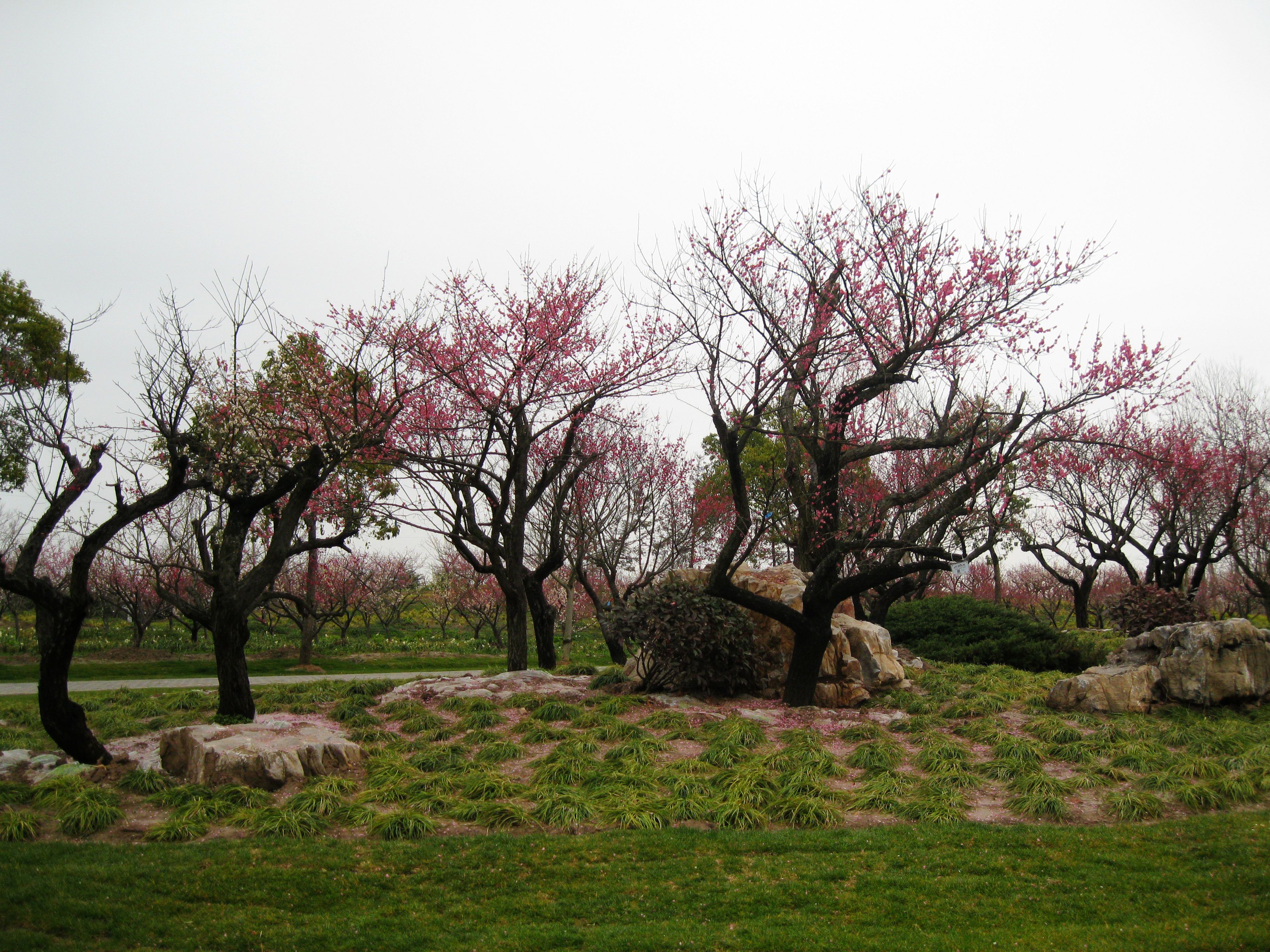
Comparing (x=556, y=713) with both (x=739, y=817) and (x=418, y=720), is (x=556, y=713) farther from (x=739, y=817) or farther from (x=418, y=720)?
(x=739, y=817)

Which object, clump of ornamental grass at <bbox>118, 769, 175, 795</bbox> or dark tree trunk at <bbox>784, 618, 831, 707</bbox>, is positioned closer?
clump of ornamental grass at <bbox>118, 769, 175, 795</bbox>

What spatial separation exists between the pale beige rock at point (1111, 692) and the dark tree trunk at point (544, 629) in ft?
31.1

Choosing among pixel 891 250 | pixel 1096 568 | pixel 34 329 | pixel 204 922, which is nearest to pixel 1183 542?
pixel 1096 568

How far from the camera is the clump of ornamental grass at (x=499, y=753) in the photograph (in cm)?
879

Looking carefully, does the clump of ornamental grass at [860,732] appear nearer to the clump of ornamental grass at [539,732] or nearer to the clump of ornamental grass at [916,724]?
the clump of ornamental grass at [916,724]

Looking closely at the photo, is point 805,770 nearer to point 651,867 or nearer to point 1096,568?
point 651,867

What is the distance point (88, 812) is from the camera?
6629 mm

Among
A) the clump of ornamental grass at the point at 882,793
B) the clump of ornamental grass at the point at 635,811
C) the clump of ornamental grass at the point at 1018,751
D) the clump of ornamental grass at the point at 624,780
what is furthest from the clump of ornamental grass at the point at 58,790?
the clump of ornamental grass at the point at 1018,751

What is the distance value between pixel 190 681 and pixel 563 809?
1266 centimetres

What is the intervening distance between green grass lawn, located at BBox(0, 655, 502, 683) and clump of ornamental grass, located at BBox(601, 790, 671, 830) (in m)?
12.5

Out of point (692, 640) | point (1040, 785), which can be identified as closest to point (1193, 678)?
point (1040, 785)

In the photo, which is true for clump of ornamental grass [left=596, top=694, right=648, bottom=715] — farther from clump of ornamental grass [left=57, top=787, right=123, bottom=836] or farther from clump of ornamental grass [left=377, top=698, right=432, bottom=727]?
clump of ornamental grass [left=57, top=787, right=123, bottom=836]

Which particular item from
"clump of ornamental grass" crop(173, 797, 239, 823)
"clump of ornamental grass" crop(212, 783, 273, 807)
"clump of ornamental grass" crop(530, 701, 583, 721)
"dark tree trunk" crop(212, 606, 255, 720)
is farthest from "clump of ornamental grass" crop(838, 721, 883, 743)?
"dark tree trunk" crop(212, 606, 255, 720)

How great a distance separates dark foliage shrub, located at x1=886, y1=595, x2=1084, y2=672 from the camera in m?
17.2
